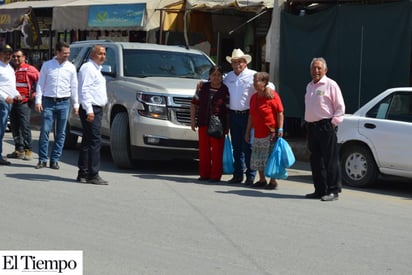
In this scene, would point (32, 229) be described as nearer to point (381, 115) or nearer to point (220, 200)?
point (220, 200)

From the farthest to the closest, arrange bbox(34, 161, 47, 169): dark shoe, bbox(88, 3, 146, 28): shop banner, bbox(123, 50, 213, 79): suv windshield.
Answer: bbox(88, 3, 146, 28): shop banner, bbox(123, 50, 213, 79): suv windshield, bbox(34, 161, 47, 169): dark shoe

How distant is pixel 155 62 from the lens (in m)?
12.7

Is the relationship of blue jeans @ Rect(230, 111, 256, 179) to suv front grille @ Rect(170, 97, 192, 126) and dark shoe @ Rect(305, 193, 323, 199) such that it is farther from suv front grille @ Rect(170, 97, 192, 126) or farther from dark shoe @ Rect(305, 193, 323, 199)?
dark shoe @ Rect(305, 193, 323, 199)

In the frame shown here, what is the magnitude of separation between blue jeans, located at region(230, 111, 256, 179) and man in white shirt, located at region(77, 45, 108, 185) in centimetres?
193

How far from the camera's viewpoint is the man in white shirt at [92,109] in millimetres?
10102

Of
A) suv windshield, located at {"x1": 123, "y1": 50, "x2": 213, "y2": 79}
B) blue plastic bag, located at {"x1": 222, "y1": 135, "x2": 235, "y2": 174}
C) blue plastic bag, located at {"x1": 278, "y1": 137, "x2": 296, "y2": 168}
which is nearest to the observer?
blue plastic bag, located at {"x1": 278, "y1": 137, "x2": 296, "y2": 168}

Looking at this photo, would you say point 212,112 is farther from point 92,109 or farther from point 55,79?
point 55,79

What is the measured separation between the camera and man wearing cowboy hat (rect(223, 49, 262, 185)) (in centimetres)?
1080

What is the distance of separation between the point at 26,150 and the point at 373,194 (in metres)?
5.84

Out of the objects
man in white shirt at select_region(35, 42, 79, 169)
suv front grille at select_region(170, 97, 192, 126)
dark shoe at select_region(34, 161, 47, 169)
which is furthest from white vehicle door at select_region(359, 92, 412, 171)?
dark shoe at select_region(34, 161, 47, 169)

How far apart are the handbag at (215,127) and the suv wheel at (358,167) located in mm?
1970

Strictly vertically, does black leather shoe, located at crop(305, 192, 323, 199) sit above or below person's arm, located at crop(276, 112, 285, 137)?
below

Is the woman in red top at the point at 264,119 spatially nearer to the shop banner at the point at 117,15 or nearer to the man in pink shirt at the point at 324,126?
the man in pink shirt at the point at 324,126

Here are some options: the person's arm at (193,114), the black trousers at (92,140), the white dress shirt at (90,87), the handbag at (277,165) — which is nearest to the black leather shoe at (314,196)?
the handbag at (277,165)
